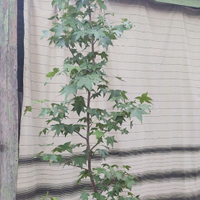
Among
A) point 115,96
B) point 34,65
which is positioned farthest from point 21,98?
point 115,96

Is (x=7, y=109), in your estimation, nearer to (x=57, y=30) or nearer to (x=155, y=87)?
(x=57, y=30)

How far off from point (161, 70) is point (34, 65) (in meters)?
1.18

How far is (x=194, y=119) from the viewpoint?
2.36m

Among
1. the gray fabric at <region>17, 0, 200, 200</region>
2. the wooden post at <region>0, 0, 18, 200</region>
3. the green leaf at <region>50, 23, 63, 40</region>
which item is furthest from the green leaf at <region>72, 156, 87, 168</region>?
the green leaf at <region>50, 23, 63, 40</region>

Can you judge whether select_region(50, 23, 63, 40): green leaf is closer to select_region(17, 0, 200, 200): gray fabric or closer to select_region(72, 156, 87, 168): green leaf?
select_region(17, 0, 200, 200): gray fabric

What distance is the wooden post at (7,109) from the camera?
1351mm

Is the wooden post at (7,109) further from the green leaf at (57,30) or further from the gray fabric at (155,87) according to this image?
the gray fabric at (155,87)

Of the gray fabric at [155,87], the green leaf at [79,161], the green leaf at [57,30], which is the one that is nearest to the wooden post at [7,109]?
the green leaf at [57,30]

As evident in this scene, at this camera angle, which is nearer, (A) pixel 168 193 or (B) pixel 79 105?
(B) pixel 79 105

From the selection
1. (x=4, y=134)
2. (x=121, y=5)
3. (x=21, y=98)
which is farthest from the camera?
(x=121, y=5)

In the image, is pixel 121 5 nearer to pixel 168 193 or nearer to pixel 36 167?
pixel 36 167

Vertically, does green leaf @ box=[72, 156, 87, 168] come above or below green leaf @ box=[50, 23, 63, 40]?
below

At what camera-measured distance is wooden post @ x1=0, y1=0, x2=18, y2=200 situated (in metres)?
1.35

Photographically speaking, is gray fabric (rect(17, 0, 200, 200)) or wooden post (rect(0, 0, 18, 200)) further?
gray fabric (rect(17, 0, 200, 200))
